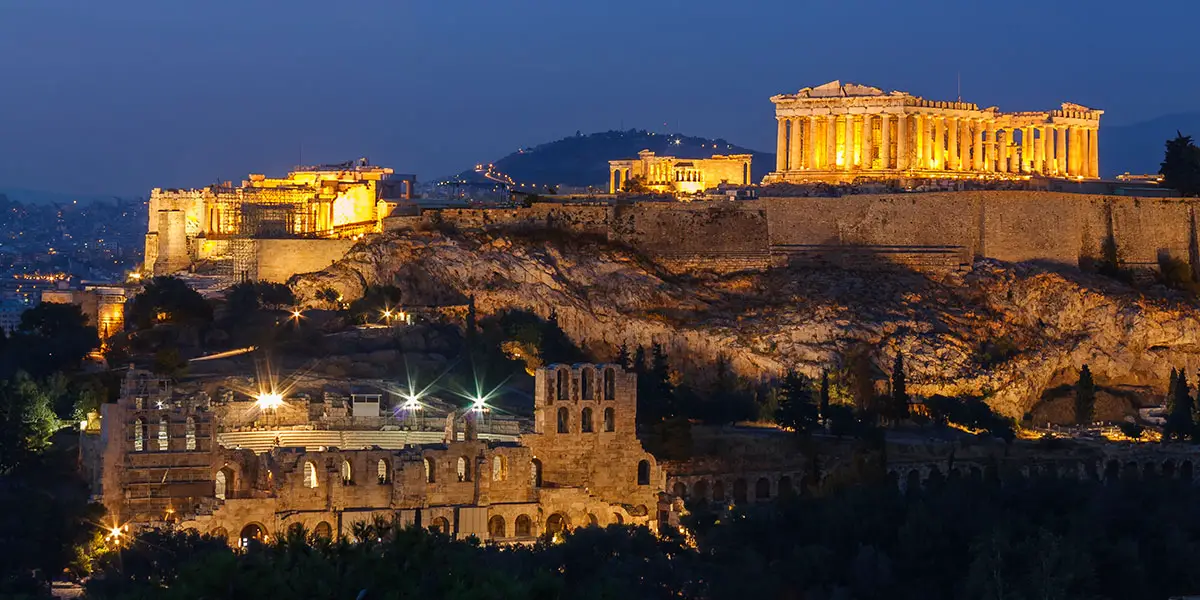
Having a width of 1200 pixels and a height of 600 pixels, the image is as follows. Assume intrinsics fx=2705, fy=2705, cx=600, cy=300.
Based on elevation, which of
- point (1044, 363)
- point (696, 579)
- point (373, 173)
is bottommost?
point (696, 579)

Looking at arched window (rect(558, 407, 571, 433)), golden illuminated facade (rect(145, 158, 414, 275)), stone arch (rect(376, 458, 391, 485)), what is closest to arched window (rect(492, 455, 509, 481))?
arched window (rect(558, 407, 571, 433))

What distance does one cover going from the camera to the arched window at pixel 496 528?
5266 cm

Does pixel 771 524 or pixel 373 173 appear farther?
pixel 373 173

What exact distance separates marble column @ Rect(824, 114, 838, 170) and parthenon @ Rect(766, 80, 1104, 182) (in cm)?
3

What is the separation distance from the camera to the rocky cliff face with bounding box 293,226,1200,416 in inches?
2899

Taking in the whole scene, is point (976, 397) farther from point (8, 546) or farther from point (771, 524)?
point (8, 546)

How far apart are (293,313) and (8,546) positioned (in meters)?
25.7

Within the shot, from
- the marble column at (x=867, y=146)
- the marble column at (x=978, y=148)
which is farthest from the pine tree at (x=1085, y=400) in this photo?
the marble column at (x=978, y=148)

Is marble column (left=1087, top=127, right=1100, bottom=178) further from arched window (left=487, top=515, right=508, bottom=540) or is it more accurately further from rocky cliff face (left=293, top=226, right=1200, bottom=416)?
arched window (left=487, top=515, right=508, bottom=540)

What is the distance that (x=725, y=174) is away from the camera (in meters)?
106

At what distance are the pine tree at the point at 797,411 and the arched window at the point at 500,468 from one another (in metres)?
12.6

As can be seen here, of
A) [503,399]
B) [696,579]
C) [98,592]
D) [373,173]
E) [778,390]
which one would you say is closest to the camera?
[98,592]

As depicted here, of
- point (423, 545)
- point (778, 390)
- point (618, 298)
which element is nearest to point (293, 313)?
point (618, 298)

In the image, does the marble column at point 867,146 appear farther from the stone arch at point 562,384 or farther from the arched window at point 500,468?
the arched window at point 500,468
